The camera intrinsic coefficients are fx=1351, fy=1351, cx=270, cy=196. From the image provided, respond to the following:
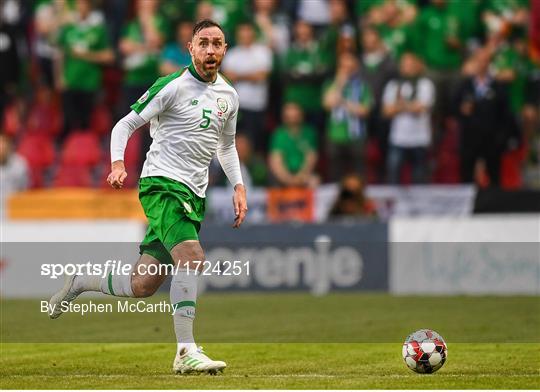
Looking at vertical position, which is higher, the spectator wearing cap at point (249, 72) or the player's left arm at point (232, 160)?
the spectator wearing cap at point (249, 72)

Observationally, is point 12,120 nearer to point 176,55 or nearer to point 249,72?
point 176,55

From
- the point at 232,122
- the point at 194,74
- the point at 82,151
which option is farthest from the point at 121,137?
the point at 82,151

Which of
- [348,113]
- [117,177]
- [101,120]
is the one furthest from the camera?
[101,120]

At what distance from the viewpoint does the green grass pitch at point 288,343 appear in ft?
31.4

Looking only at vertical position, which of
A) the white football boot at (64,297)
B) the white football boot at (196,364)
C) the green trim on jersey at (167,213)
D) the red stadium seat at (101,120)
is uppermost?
the red stadium seat at (101,120)

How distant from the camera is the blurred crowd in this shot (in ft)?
70.5

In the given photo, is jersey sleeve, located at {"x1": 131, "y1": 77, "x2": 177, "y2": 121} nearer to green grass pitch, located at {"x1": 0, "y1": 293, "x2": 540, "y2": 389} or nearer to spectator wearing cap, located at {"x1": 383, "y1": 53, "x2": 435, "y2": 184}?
green grass pitch, located at {"x1": 0, "y1": 293, "x2": 540, "y2": 389}

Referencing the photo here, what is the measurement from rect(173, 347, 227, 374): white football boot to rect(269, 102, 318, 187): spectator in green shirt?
12.0 meters

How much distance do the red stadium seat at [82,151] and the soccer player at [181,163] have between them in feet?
39.2

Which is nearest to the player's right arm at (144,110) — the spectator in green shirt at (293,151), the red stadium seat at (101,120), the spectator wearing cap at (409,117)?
the spectator wearing cap at (409,117)

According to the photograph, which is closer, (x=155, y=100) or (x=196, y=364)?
(x=196, y=364)

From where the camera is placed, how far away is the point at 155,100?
10.2 metres

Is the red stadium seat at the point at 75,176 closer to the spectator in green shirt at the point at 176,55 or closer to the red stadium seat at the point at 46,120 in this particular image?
the red stadium seat at the point at 46,120

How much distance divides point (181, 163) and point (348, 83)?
1157cm
